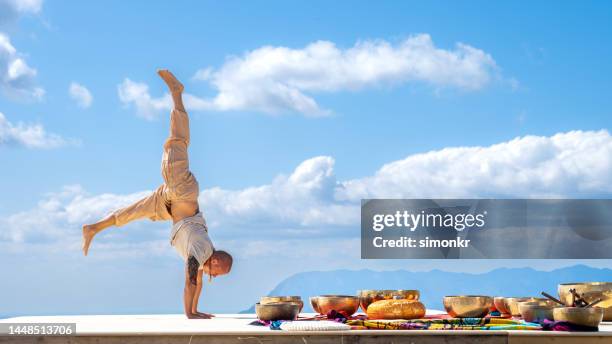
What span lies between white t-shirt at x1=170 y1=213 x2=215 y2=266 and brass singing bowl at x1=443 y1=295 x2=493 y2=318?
6.42 ft

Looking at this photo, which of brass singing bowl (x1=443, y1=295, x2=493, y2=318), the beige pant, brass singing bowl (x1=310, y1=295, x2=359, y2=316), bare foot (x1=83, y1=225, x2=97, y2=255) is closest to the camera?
brass singing bowl (x1=443, y1=295, x2=493, y2=318)

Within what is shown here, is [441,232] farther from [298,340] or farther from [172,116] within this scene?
[298,340]

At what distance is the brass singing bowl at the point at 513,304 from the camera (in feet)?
19.3

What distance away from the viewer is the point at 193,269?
255 inches

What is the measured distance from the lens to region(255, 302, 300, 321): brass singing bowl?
535 cm

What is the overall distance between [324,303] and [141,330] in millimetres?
1391

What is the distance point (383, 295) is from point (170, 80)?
244 cm

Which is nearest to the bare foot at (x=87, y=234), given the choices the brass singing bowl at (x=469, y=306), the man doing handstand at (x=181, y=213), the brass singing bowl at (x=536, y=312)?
the man doing handstand at (x=181, y=213)

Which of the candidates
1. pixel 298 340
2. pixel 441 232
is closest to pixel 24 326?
pixel 298 340

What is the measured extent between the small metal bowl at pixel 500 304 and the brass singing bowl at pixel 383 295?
1.86 feet

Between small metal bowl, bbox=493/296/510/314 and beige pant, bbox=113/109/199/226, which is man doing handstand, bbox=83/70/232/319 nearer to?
beige pant, bbox=113/109/199/226

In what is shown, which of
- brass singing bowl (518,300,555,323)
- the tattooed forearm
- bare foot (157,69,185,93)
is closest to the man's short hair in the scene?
the tattooed forearm

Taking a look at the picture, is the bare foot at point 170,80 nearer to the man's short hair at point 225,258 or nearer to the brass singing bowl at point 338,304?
Answer: the man's short hair at point 225,258

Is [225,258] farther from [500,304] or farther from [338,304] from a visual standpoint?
[500,304]
